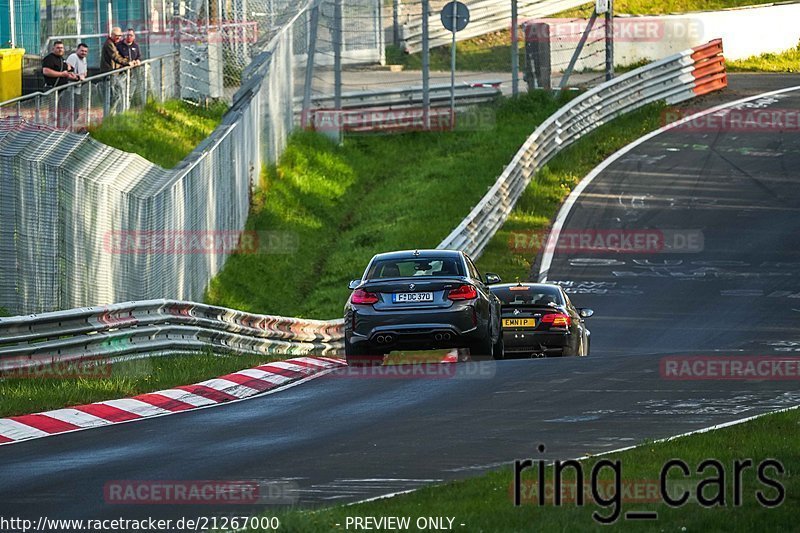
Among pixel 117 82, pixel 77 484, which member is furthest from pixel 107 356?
pixel 117 82

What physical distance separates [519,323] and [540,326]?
0.29 m

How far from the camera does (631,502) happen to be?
9633 millimetres

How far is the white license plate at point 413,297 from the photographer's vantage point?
17.8 meters

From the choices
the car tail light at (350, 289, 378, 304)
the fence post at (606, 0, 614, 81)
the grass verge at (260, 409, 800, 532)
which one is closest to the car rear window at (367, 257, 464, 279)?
the car tail light at (350, 289, 378, 304)

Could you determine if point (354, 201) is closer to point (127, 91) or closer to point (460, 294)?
point (127, 91)

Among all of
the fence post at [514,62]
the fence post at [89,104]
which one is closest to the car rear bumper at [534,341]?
the fence post at [89,104]

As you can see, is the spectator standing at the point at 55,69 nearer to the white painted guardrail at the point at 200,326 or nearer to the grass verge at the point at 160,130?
the grass verge at the point at 160,130

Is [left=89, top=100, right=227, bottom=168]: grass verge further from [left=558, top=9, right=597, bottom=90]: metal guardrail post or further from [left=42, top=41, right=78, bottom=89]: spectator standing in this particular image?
[left=558, top=9, right=597, bottom=90]: metal guardrail post

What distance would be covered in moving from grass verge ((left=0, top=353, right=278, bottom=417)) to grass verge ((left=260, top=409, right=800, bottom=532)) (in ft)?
19.1

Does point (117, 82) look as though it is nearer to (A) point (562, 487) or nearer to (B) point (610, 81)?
(B) point (610, 81)

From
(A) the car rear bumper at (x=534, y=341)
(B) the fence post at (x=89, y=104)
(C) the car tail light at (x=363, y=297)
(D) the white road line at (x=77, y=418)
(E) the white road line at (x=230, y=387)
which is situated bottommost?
(A) the car rear bumper at (x=534, y=341)

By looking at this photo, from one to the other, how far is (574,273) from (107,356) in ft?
44.1

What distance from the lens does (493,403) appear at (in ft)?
49.3

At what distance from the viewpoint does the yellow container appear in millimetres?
28875
